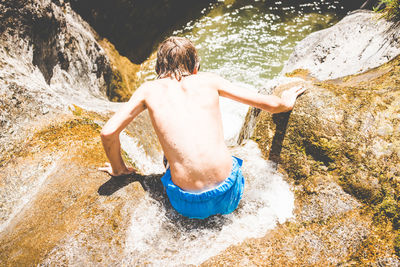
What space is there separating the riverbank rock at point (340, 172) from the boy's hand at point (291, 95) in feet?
0.28

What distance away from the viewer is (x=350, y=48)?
4652mm

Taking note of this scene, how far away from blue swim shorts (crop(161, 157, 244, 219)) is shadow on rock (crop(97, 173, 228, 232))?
0.18m

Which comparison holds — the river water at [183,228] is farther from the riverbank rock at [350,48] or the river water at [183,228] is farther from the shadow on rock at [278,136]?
the riverbank rock at [350,48]

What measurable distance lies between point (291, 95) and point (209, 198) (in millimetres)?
1749

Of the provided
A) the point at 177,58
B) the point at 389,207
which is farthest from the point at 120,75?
the point at 389,207

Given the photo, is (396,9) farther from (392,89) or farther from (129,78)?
(129,78)

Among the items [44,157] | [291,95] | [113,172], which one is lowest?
[113,172]

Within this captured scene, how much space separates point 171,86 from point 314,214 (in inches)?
85.3

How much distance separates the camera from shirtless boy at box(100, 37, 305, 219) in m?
2.10

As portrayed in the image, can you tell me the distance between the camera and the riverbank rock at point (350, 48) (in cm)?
367

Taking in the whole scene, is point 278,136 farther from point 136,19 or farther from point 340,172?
point 136,19

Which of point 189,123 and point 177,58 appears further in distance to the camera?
point 177,58

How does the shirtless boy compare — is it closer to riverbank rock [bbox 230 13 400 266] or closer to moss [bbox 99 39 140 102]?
riverbank rock [bbox 230 13 400 266]

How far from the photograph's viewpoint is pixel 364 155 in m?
2.40
